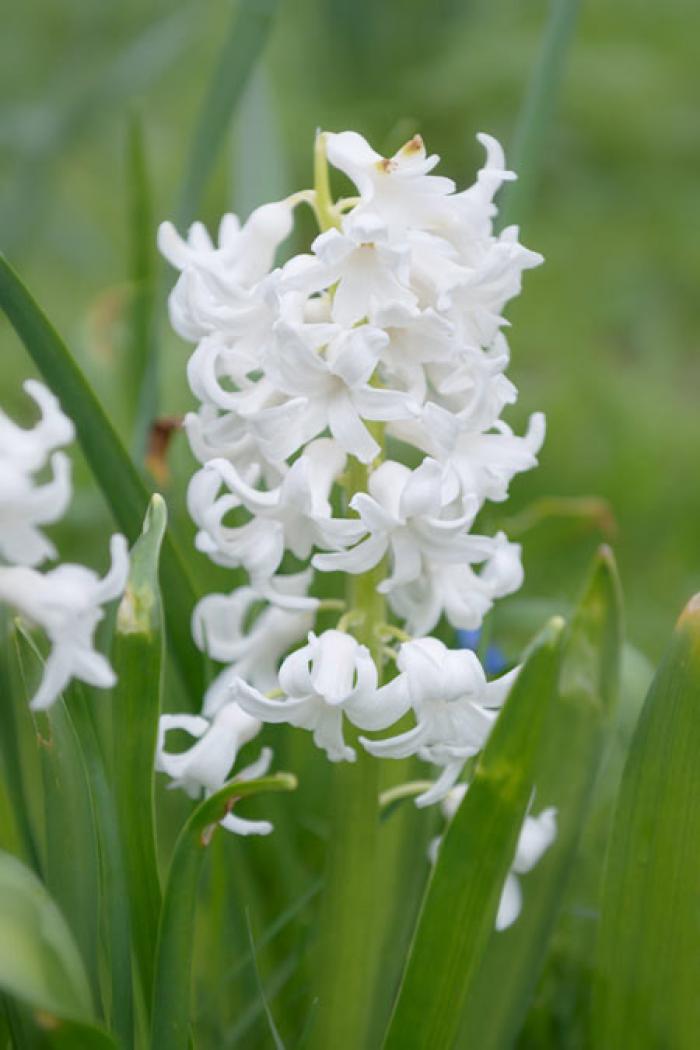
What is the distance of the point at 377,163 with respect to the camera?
0.97 meters

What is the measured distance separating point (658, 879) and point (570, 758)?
140mm

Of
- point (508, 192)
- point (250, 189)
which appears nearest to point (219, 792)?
point (508, 192)

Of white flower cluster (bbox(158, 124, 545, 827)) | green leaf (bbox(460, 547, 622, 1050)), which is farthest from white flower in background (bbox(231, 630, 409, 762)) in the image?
green leaf (bbox(460, 547, 622, 1050))

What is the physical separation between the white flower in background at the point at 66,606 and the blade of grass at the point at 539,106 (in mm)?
693

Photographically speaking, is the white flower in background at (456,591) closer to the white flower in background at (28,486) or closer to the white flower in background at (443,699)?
the white flower in background at (443,699)

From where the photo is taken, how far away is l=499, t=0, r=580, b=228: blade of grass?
135 centimetres

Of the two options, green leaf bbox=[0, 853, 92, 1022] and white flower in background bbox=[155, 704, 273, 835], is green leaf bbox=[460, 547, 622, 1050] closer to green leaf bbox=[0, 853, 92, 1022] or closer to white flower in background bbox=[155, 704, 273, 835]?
white flower in background bbox=[155, 704, 273, 835]

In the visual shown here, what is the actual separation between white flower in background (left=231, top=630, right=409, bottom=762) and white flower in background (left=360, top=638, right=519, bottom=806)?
0.05 ft

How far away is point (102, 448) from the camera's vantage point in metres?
1.11

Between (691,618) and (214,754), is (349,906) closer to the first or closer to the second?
(214,754)

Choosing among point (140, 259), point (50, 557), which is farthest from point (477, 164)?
point (50, 557)

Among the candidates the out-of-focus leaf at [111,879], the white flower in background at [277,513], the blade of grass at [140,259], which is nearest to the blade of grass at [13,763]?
the out-of-focus leaf at [111,879]

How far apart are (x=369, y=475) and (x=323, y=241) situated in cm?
19

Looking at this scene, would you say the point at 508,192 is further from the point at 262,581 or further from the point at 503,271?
the point at 262,581
